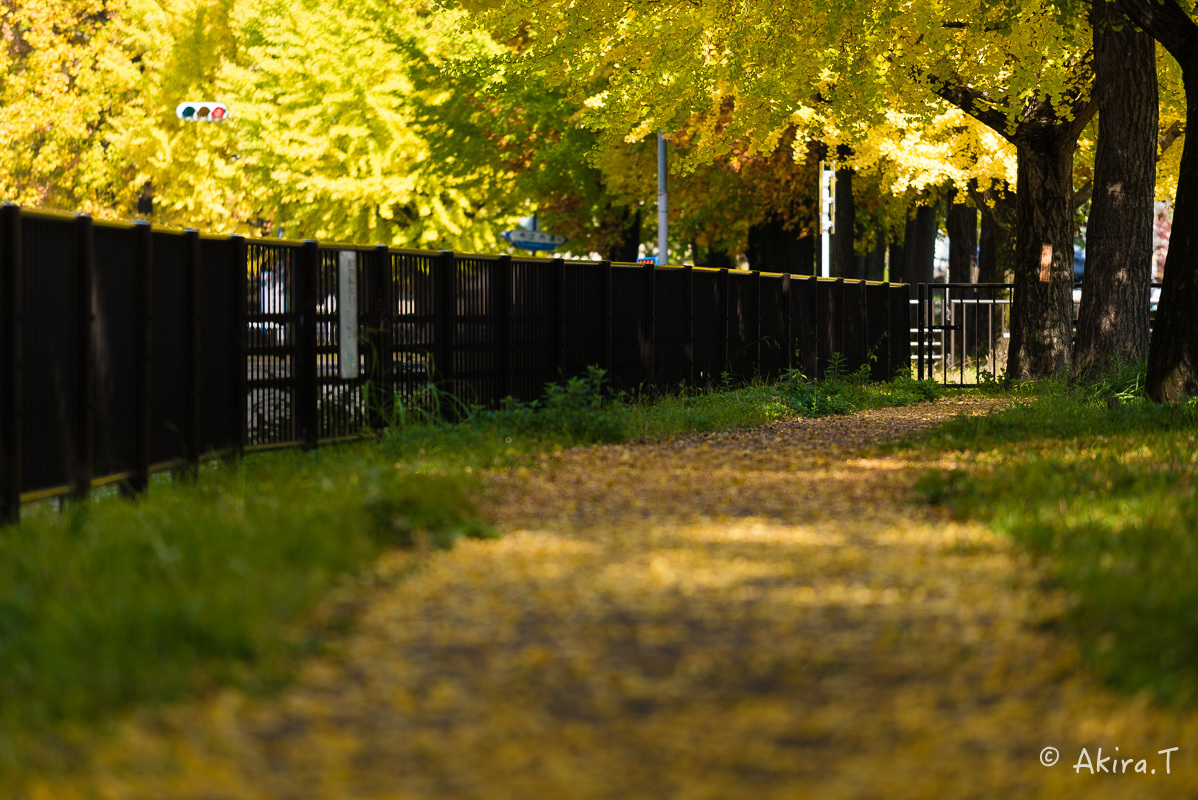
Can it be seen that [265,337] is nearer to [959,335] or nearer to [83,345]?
[83,345]

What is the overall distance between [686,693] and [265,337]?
24.4 feet

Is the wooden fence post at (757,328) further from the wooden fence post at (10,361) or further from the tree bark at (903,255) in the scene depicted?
the tree bark at (903,255)

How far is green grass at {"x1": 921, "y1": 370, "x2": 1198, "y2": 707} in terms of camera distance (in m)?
5.05

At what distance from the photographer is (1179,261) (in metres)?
13.5

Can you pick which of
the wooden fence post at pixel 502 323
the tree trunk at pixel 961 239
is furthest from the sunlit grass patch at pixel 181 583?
the tree trunk at pixel 961 239

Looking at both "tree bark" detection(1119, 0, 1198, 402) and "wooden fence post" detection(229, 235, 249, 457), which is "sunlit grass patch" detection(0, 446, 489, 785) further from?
"tree bark" detection(1119, 0, 1198, 402)

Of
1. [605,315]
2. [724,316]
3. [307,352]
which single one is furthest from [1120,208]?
[307,352]

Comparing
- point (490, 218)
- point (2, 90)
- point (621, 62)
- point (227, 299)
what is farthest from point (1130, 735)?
point (2, 90)

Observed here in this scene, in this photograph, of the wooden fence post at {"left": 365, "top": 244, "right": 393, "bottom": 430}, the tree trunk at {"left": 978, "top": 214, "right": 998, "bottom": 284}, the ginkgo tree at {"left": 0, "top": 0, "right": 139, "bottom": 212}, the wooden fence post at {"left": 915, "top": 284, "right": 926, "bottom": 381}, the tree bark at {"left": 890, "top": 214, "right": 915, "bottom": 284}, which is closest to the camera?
the wooden fence post at {"left": 365, "top": 244, "right": 393, "bottom": 430}

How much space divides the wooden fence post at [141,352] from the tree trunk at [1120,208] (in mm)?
12212

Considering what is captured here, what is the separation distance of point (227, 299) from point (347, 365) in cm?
149

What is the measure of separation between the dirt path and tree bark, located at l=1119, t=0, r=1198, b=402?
7190 mm

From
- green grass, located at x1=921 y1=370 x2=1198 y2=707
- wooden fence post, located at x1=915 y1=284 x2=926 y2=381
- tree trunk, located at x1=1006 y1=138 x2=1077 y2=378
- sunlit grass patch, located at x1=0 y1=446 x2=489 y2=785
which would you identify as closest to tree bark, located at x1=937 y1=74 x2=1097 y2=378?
tree trunk, located at x1=1006 y1=138 x2=1077 y2=378

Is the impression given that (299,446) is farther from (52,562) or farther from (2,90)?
(2,90)
